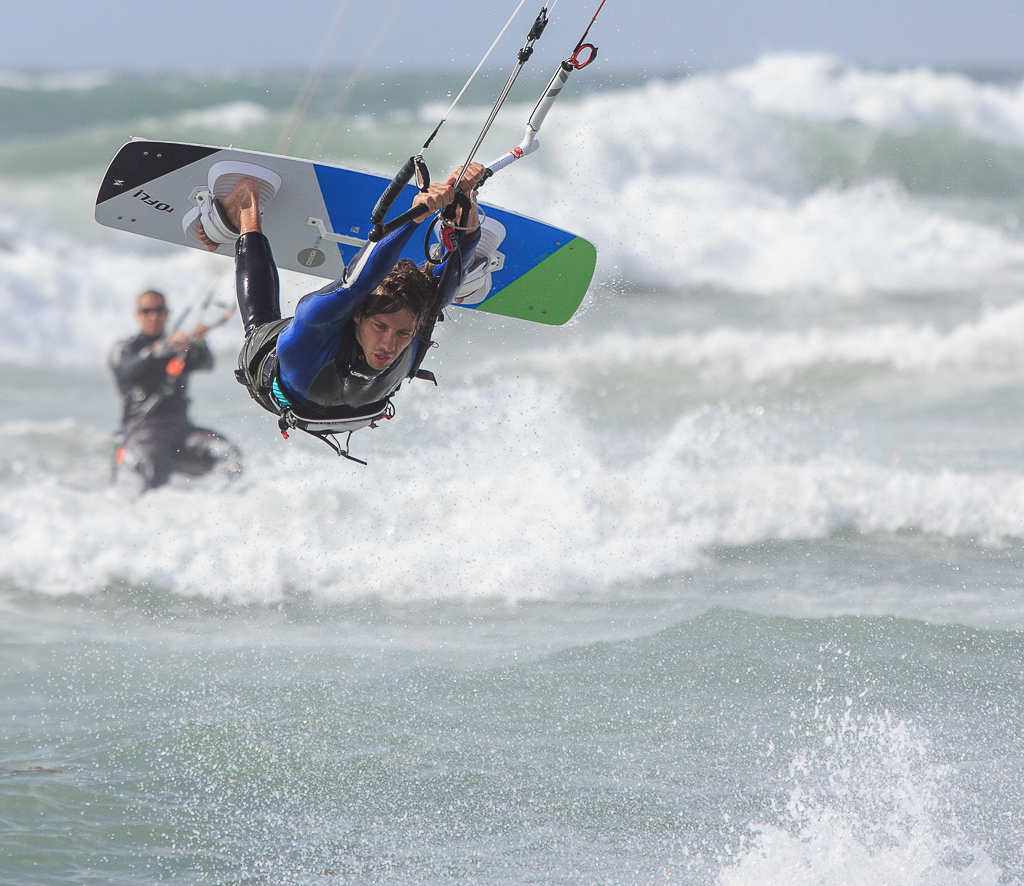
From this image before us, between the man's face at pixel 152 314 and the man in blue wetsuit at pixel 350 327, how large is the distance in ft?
11.9

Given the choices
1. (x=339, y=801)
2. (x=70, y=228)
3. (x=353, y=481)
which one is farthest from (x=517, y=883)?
(x=70, y=228)

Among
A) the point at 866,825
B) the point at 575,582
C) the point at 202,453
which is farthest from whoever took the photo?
the point at 202,453

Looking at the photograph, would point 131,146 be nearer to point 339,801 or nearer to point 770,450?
point 339,801

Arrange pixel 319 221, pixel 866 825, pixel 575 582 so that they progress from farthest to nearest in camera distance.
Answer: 1. pixel 575 582
2. pixel 319 221
3. pixel 866 825

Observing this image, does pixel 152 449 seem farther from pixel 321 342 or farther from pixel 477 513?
pixel 321 342

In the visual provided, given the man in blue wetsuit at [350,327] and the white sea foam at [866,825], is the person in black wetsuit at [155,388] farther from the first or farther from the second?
the white sea foam at [866,825]

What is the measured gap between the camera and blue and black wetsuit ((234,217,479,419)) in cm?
272

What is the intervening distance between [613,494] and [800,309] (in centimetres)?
571

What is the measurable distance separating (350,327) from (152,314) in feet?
14.1

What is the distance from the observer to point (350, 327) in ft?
9.29

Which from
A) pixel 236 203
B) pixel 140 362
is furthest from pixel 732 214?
pixel 236 203

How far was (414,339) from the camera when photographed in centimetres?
297

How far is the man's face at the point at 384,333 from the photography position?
2752mm

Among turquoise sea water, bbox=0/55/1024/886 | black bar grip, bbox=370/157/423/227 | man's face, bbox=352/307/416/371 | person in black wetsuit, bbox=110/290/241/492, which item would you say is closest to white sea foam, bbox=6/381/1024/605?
turquoise sea water, bbox=0/55/1024/886
